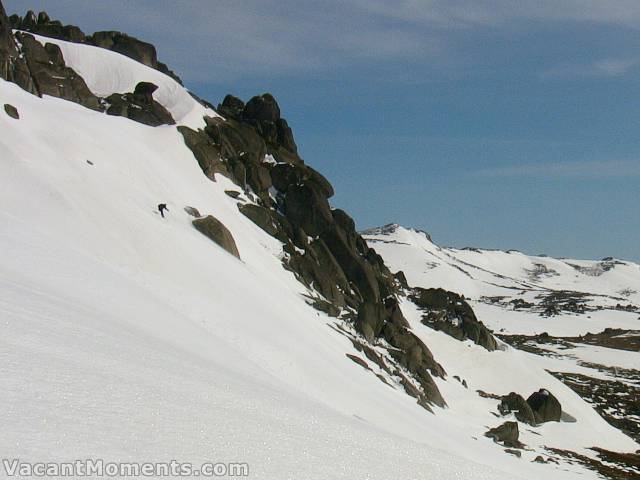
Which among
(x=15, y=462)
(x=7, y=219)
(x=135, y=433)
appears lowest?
(x=15, y=462)

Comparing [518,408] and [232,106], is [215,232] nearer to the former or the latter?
[518,408]

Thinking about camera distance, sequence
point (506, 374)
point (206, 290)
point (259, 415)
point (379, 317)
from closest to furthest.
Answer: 1. point (259, 415)
2. point (206, 290)
3. point (379, 317)
4. point (506, 374)

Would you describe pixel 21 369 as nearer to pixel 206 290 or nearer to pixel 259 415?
pixel 259 415

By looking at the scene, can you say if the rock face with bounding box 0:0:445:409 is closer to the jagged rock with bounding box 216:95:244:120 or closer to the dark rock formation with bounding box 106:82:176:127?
the dark rock formation with bounding box 106:82:176:127

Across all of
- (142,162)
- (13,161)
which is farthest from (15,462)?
(142,162)

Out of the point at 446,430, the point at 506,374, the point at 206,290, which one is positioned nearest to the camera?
the point at 206,290

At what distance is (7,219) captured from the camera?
17.9 m

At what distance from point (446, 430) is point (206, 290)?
15.7 m

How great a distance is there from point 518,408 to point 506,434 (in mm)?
9654

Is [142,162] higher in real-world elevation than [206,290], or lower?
higher

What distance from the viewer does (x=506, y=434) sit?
118ft

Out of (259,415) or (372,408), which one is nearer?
(259,415)

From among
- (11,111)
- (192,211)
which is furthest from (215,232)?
(11,111)

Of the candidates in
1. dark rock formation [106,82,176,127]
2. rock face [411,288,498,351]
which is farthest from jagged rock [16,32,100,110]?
rock face [411,288,498,351]
